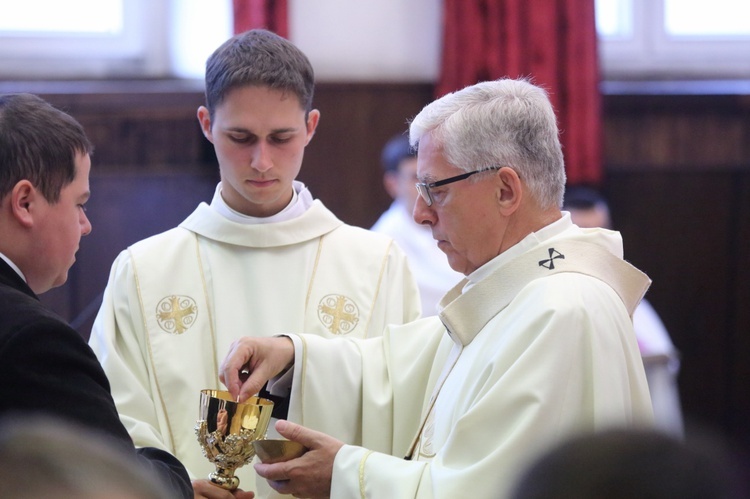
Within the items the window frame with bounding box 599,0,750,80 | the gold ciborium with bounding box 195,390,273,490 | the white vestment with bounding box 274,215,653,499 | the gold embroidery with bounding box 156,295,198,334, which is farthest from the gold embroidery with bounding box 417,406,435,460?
the window frame with bounding box 599,0,750,80

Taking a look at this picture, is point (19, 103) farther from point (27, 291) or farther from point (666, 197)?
point (666, 197)

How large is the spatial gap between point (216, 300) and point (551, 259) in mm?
1194

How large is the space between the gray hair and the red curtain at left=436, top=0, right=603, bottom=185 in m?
4.57

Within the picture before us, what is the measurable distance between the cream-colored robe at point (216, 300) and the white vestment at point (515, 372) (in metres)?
0.33

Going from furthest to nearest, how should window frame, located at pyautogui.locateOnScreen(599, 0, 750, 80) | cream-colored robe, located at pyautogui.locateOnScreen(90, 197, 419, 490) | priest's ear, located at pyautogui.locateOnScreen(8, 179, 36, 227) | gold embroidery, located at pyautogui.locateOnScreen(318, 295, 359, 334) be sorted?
window frame, located at pyautogui.locateOnScreen(599, 0, 750, 80) → gold embroidery, located at pyautogui.locateOnScreen(318, 295, 359, 334) → cream-colored robe, located at pyautogui.locateOnScreen(90, 197, 419, 490) → priest's ear, located at pyautogui.locateOnScreen(8, 179, 36, 227)

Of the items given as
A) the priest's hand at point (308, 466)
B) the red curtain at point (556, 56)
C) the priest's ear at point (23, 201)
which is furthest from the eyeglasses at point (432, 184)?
the red curtain at point (556, 56)

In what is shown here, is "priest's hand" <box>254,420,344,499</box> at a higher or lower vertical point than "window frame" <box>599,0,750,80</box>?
lower

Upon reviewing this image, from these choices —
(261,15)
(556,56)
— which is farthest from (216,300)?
(556,56)

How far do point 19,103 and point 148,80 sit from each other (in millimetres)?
4779

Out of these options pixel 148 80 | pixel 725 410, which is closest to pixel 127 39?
pixel 148 80

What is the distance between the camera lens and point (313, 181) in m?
7.18

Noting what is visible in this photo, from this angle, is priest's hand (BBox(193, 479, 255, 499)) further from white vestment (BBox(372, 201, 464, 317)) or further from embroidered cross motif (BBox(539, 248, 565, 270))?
white vestment (BBox(372, 201, 464, 317))

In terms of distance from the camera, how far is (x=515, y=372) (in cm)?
245

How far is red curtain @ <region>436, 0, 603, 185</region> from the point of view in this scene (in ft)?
23.8
